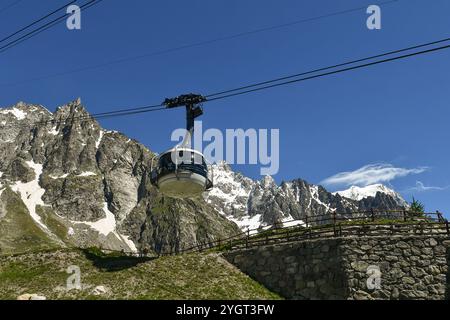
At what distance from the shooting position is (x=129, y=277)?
37.8 m

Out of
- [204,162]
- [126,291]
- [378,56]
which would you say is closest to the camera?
[378,56]

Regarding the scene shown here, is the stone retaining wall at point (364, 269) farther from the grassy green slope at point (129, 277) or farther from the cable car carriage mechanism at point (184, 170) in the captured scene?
the cable car carriage mechanism at point (184, 170)

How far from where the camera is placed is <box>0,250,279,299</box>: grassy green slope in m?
→ 35.2

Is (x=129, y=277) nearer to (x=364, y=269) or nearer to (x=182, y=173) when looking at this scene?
(x=182, y=173)

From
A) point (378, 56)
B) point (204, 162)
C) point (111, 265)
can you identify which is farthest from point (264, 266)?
point (378, 56)

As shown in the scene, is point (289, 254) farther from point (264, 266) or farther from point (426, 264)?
point (426, 264)

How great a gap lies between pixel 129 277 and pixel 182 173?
8335 millimetres

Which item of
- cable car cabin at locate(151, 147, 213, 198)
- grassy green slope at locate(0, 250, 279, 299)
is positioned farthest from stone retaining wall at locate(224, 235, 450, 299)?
cable car cabin at locate(151, 147, 213, 198)

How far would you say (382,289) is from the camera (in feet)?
125

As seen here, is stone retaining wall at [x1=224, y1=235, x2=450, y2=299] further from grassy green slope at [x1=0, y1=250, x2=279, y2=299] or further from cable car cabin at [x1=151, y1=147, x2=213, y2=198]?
cable car cabin at [x1=151, y1=147, x2=213, y2=198]

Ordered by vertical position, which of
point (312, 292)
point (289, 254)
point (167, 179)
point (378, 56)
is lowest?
point (312, 292)

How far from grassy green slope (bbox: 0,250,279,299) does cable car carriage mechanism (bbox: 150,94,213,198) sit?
5.96 metres
